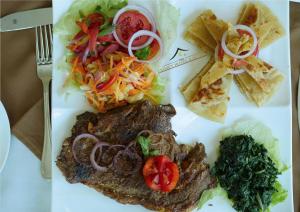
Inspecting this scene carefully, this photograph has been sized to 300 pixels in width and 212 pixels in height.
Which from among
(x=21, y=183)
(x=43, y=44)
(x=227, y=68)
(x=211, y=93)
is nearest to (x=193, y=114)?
(x=211, y=93)

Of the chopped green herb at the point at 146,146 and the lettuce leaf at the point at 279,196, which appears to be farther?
the lettuce leaf at the point at 279,196

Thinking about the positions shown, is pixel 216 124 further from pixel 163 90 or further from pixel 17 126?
pixel 17 126

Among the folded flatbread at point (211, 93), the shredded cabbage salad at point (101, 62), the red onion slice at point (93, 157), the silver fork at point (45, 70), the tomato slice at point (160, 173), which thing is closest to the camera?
the tomato slice at point (160, 173)

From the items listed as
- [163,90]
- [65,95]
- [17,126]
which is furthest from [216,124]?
[17,126]

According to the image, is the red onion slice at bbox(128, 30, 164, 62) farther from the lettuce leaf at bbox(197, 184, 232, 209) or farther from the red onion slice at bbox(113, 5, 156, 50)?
the lettuce leaf at bbox(197, 184, 232, 209)

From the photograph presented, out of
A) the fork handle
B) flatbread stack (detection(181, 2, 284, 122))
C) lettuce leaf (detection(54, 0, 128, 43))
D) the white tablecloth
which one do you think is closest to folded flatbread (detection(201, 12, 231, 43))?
flatbread stack (detection(181, 2, 284, 122))

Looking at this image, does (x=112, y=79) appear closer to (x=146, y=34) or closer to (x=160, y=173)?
(x=146, y=34)

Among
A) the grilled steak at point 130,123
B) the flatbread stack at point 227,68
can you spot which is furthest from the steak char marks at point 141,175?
the flatbread stack at point 227,68

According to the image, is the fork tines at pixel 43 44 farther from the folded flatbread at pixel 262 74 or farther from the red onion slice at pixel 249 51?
the folded flatbread at pixel 262 74
